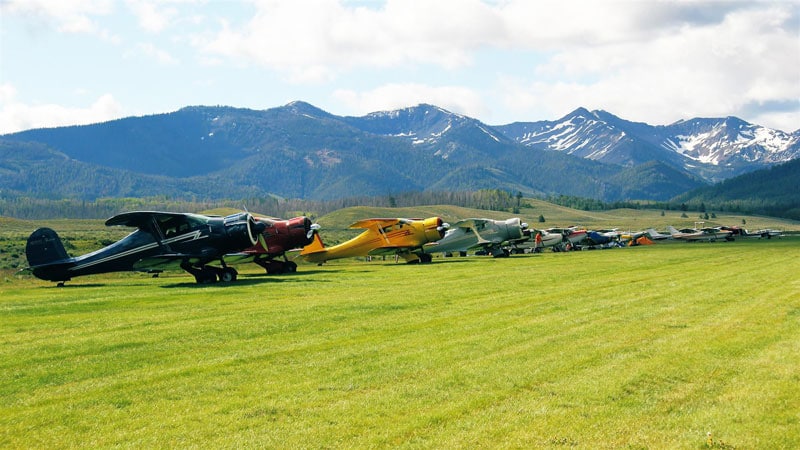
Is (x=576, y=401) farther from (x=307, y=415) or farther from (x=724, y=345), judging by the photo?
(x=724, y=345)

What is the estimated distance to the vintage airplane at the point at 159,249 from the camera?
92.5ft

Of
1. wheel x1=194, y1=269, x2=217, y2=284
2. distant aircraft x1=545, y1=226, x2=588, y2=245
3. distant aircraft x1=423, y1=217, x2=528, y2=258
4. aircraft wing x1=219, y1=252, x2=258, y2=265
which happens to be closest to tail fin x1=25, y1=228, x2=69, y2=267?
wheel x1=194, y1=269, x2=217, y2=284

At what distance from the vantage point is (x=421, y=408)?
8594mm

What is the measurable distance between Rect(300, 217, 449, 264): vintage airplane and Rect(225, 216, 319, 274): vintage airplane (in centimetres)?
621

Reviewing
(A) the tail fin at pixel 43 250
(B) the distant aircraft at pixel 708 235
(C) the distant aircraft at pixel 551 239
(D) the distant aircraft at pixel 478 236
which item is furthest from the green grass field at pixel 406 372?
(B) the distant aircraft at pixel 708 235

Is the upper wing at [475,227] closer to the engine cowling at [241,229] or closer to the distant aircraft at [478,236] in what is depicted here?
the distant aircraft at [478,236]

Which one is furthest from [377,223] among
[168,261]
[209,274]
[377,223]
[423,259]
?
[168,261]

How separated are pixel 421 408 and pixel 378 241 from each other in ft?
115

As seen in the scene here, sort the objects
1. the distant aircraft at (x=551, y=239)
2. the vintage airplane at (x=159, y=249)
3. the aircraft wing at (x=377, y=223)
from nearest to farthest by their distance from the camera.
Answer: the vintage airplane at (x=159, y=249), the aircraft wing at (x=377, y=223), the distant aircraft at (x=551, y=239)

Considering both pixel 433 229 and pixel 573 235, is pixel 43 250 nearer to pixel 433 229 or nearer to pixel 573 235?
pixel 433 229

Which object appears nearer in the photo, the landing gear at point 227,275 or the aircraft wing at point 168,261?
the aircraft wing at point 168,261

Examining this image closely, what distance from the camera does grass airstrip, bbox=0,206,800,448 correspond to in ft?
25.5

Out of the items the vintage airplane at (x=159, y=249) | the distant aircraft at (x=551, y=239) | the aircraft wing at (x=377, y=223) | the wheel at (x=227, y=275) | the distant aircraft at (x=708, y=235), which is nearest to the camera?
the vintage airplane at (x=159, y=249)

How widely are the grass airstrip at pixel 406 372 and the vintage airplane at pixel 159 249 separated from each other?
8.16m
